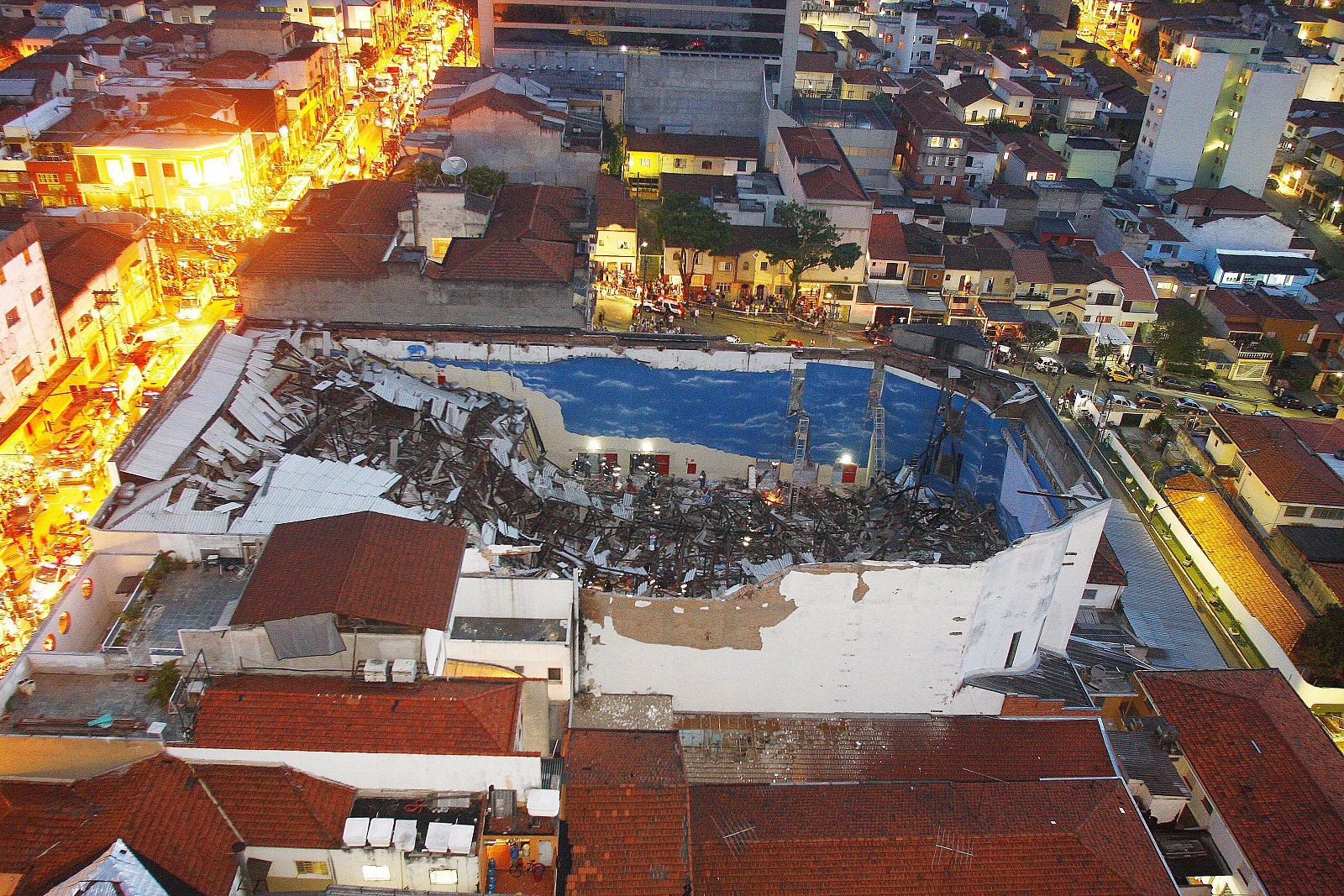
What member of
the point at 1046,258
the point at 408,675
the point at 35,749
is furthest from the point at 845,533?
the point at 1046,258

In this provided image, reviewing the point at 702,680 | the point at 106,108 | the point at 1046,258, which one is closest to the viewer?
the point at 702,680

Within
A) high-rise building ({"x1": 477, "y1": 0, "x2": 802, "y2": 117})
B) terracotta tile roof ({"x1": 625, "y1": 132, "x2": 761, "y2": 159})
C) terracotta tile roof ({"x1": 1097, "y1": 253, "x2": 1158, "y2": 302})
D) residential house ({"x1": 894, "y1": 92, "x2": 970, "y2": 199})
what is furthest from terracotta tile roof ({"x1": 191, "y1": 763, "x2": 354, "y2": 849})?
high-rise building ({"x1": 477, "y1": 0, "x2": 802, "y2": 117})

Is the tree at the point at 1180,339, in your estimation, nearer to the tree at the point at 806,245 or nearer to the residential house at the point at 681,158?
the tree at the point at 806,245

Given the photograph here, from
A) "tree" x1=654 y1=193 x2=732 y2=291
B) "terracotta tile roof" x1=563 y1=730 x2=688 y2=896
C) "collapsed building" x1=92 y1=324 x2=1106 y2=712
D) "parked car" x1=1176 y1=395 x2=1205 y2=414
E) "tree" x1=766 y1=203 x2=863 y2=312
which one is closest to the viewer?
"terracotta tile roof" x1=563 y1=730 x2=688 y2=896

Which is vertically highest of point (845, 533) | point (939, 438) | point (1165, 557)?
point (939, 438)

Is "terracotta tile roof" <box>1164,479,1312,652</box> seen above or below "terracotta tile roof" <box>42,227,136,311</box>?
below

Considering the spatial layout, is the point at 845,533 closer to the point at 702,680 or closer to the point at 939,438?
the point at 939,438

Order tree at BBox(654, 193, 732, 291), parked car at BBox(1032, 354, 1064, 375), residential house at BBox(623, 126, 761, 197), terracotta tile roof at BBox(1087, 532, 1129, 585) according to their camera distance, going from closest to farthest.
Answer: terracotta tile roof at BBox(1087, 532, 1129, 585), tree at BBox(654, 193, 732, 291), parked car at BBox(1032, 354, 1064, 375), residential house at BBox(623, 126, 761, 197)

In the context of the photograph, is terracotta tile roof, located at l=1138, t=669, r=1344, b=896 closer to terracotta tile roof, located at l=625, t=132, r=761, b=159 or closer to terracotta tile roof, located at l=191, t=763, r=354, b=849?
terracotta tile roof, located at l=191, t=763, r=354, b=849
